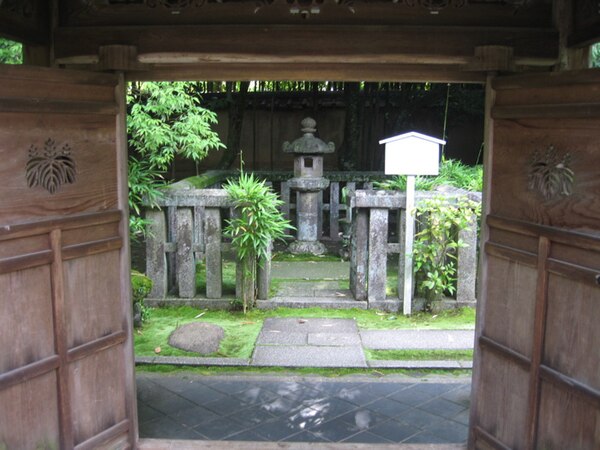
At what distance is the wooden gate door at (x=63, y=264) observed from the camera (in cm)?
300

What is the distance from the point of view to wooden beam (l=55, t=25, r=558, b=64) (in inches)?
143

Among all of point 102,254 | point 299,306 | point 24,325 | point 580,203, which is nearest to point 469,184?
point 299,306

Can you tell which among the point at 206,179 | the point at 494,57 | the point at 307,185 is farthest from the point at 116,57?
the point at 307,185

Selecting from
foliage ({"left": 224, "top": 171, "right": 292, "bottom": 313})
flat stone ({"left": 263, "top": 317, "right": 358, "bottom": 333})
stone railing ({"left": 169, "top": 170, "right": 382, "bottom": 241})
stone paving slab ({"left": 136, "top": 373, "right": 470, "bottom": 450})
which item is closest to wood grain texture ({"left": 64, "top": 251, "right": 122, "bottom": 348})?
stone paving slab ({"left": 136, "top": 373, "right": 470, "bottom": 450})

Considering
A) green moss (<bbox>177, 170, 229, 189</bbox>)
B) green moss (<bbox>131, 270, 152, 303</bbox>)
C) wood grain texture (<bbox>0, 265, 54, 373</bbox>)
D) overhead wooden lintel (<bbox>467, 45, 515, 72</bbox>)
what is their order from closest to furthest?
wood grain texture (<bbox>0, 265, 54, 373</bbox>) → overhead wooden lintel (<bbox>467, 45, 515, 72</bbox>) → green moss (<bbox>131, 270, 152, 303</bbox>) → green moss (<bbox>177, 170, 229, 189</bbox>)

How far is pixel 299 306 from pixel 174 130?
2.67m

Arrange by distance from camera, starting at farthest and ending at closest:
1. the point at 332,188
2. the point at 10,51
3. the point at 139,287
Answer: the point at 332,188, the point at 10,51, the point at 139,287

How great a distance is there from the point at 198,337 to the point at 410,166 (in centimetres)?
302

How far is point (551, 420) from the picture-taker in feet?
10.3

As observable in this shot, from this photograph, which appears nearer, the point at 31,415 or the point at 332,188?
the point at 31,415

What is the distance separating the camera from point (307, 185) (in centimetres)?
993

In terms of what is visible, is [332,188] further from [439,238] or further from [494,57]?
[494,57]

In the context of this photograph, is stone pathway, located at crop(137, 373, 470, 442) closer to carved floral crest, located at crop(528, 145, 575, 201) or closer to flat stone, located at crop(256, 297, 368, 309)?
flat stone, located at crop(256, 297, 368, 309)

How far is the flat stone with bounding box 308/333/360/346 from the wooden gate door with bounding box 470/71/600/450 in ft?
7.66
